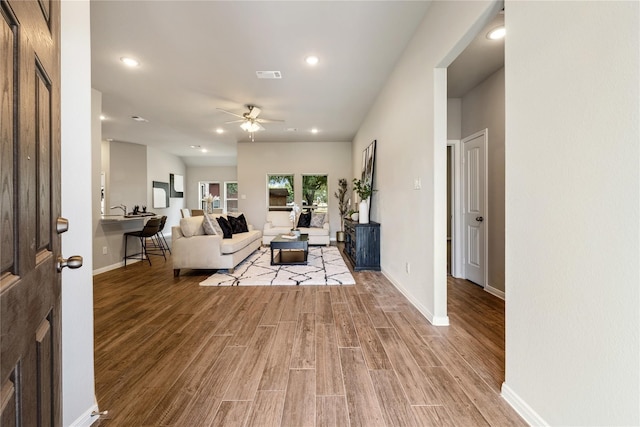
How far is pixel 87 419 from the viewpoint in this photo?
4.20ft

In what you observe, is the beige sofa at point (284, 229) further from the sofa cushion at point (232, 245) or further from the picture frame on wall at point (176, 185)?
the picture frame on wall at point (176, 185)

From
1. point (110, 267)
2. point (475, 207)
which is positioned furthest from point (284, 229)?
point (475, 207)

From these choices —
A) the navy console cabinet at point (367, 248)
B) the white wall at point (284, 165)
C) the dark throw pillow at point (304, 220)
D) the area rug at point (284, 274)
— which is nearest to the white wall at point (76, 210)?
the area rug at point (284, 274)

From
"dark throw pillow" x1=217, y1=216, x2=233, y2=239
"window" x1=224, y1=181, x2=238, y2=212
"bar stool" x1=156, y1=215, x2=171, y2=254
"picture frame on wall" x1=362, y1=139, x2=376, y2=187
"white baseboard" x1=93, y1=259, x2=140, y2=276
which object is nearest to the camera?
"white baseboard" x1=93, y1=259, x2=140, y2=276

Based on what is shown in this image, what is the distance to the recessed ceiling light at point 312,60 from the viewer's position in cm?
306

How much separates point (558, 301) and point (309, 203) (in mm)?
6613

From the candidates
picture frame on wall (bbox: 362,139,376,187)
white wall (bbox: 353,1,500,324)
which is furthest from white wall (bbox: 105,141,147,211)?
white wall (bbox: 353,1,500,324)

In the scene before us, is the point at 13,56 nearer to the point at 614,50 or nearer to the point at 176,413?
the point at 176,413

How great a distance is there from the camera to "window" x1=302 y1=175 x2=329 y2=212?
752cm

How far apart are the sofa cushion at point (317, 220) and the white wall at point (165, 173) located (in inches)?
198

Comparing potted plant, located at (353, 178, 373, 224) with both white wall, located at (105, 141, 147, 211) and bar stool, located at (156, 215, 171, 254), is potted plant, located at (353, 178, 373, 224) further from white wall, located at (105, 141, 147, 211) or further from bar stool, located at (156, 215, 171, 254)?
white wall, located at (105, 141, 147, 211)

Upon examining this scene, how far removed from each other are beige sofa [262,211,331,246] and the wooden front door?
18.4ft

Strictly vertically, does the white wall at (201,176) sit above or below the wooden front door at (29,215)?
above

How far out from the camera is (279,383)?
157cm
